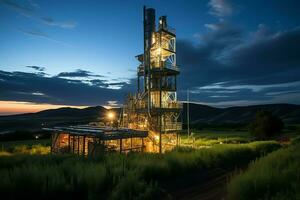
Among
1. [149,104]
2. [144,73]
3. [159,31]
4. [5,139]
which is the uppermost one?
[159,31]

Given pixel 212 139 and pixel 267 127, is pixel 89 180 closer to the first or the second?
pixel 212 139

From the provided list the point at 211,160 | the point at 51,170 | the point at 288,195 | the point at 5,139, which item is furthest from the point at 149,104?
the point at 5,139

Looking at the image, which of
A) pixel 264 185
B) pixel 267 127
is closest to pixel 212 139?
pixel 267 127

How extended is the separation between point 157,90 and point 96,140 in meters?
10.9

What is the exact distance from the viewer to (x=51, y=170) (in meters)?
11.2

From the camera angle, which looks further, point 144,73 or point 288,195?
point 144,73

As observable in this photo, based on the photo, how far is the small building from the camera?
21172mm

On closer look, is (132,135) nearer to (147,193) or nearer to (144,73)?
(144,73)

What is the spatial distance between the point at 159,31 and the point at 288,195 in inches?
974

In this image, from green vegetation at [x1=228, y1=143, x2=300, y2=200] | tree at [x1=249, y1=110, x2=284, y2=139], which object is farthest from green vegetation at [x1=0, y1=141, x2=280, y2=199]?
tree at [x1=249, y1=110, x2=284, y2=139]

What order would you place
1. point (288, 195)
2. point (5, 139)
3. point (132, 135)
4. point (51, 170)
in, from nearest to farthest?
point (288, 195) → point (51, 170) → point (132, 135) → point (5, 139)

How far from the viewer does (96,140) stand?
21.6m

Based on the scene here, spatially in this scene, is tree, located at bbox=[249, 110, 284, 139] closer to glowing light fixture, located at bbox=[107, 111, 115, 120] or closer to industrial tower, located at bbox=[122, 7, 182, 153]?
industrial tower, located at bbox=[122, 7, 182, 153]

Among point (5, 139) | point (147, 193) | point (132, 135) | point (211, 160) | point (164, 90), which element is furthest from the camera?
point (5, 139)
